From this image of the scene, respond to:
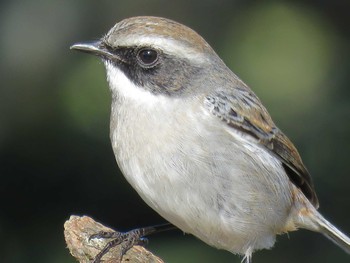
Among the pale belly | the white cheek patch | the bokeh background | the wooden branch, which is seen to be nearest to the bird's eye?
the white cheek patch

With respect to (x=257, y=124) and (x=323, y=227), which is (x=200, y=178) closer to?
(x=257, y=124)

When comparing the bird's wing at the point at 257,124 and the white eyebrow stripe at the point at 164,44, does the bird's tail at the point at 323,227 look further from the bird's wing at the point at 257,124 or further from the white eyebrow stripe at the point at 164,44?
the white eyebrow stripe at the point at 164,44

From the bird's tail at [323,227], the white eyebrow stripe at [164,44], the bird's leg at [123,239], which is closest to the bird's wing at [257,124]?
the bird's tail at [323,227]

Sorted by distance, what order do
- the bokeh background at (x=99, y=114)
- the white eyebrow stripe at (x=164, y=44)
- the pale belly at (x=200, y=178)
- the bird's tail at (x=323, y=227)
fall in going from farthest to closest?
the bokeh background at (x=99, y=114), the bird's tail at (x=323, y=227), the white eyebrow stripe at (x=164, y=44), the pale belly at (x=200, y=178)

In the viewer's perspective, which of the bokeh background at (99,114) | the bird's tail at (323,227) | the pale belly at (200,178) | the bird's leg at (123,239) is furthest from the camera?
the bokeh background at (99,114)

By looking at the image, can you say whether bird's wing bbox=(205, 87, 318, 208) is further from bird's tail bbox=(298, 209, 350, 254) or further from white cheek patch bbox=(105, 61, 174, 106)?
white cheek patch bbox=(105, 61, 174, 106)

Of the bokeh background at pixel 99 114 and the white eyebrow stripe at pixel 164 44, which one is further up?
the white eyebrow stripe at pixel 164 44

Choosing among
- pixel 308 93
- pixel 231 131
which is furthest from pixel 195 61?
pixel 308 93
